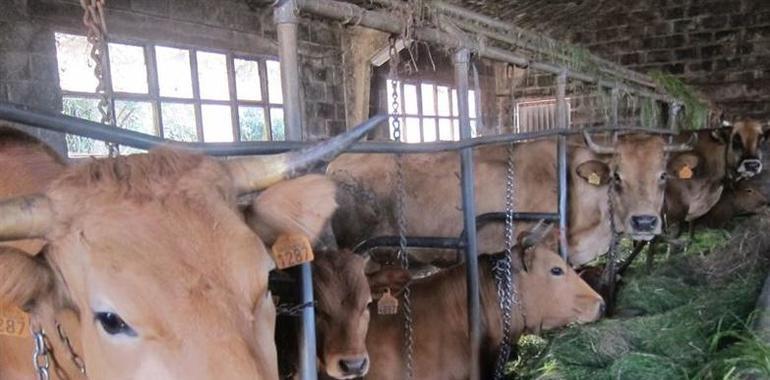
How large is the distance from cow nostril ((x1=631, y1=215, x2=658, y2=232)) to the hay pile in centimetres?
43

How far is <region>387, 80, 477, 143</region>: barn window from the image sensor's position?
10367mm

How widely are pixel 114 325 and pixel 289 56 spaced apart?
1.14 meters

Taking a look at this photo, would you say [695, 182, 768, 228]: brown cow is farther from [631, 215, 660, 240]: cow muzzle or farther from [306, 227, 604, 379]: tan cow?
[306, 227, 604, 379]: tan cow

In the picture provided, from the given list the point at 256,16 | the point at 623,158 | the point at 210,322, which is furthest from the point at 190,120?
the point at 210,322

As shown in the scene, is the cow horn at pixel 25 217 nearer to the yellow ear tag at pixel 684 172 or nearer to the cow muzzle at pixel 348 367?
the cow muzzle at pixel 348 367

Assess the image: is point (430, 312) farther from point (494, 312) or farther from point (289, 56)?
point (289, 56)

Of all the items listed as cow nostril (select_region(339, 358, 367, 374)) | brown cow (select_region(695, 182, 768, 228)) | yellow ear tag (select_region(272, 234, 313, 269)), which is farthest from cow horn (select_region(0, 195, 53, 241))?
brown cow (select_region(695, 182, 768, 228))

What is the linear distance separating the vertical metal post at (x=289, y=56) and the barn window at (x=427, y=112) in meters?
7.52

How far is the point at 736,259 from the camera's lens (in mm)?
5172

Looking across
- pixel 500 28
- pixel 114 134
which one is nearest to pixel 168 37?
pixel 500 28

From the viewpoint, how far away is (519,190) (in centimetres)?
512

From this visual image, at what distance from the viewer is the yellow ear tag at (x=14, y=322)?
5.40 ft

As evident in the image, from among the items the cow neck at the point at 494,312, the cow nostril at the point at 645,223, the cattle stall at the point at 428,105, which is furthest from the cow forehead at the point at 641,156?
the cow neck at the point at 494,312

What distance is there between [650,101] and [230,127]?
6.69 meters
